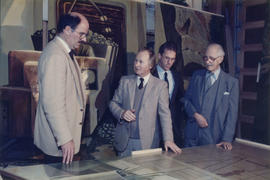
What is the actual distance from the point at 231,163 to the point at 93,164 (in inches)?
29.3

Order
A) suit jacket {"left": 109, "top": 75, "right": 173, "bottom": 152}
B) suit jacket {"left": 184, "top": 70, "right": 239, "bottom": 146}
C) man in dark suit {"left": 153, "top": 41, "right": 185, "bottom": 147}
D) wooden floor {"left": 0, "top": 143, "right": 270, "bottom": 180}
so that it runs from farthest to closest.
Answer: man in dark suit {"left": 153, "top": 41, "right": 185, "bottom": 147}
suit jacket {"left": 184, "top": 70, "right": 239, "bottom": 146}
suit jacket {"left": 109, "top": 75, "right": 173, "bottom": 152}
wooden floor {"left": 0, "top": 143, "right": 270, "bottom": 180}

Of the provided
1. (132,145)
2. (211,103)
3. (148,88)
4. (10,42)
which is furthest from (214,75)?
(10,42)

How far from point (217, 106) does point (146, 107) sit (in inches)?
27.1

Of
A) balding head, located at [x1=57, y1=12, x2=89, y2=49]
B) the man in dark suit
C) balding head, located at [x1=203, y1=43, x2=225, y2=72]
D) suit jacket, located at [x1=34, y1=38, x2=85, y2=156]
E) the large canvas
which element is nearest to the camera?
suit jacket, located at [x1=34, y1=38, x2=85, y2=156]

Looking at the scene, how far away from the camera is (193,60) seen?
3.66 metres

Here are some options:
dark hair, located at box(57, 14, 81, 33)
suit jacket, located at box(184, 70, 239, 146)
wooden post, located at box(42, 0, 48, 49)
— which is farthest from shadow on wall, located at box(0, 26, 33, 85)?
suit jacket, located at box(184, 70, 239, 146)

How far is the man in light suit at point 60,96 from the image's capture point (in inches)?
68.5

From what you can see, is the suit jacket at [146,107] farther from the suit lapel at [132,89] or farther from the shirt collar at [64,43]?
the shirt collar at [64,43]

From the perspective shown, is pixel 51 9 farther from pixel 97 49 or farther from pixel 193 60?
pixel 193 60

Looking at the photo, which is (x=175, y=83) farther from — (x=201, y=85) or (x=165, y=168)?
(x=165, y=168)

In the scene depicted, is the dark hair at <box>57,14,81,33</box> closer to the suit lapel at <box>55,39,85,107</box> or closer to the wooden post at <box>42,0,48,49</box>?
the suit lapel at <box>55,39,85,107</box>

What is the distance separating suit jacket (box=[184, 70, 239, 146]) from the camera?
246 cm

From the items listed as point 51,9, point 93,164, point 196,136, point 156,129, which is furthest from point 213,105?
point 51,9

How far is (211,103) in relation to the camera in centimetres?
261
